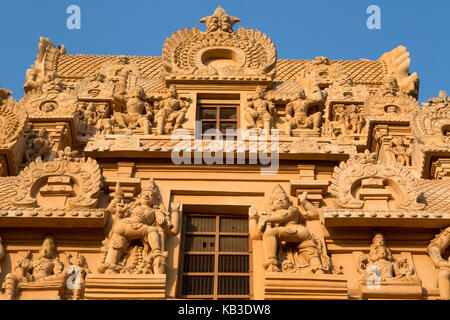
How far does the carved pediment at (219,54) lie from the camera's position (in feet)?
65.9

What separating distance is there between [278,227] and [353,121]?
6.95 meters

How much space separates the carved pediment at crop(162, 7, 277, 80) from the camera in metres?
20.1

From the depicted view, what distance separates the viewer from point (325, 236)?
1362cm

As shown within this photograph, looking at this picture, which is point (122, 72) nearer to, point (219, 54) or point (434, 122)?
point (219, 54)

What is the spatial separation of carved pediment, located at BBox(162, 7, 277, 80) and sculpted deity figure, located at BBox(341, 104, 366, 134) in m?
2.45

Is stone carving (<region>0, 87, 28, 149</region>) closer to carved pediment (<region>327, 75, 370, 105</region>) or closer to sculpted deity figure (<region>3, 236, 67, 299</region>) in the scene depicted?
sculpted deity figure (<region>3, 236, 67, 299</region>)

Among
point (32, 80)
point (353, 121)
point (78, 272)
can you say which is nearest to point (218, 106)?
point (353, 121)

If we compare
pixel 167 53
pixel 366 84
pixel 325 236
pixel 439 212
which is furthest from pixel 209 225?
pixel 366 84

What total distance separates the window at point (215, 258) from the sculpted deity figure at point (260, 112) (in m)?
3.97

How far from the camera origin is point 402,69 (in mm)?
22797

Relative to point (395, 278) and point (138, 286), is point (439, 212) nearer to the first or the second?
point (395, 278)

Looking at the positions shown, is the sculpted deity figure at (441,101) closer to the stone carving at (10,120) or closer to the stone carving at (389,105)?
the stone carving at (389,105)

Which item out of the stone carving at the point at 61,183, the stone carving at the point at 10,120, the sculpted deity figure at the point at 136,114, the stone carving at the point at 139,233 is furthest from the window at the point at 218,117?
the stone carving at the point at 139,233

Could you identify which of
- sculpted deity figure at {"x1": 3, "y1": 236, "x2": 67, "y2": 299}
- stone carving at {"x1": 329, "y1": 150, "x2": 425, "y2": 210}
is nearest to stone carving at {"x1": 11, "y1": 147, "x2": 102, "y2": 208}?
sculpted deity figure at {"x1": 3, "y1": 236, "x2": 67, "y2": 299}
